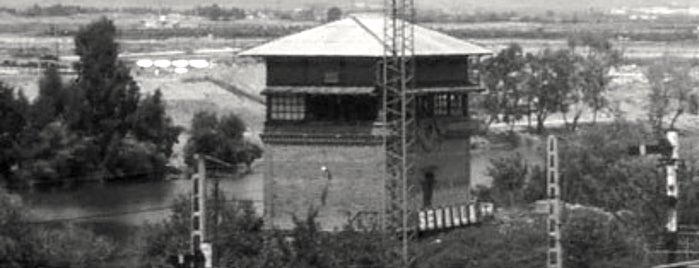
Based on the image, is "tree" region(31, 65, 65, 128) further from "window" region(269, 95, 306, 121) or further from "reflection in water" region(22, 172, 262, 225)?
"window" region(269, 95, 306, 121)

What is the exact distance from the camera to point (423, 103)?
3275cm

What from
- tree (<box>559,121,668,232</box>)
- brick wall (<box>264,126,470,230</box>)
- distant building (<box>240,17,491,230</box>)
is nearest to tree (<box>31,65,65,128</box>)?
tree (<box>559,121,668,232</box>)

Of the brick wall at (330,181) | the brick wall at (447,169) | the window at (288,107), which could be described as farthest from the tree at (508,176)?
the window at (288,107)

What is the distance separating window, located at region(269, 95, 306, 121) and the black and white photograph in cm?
3

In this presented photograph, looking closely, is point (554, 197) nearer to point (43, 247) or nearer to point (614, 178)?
point (43, 247)

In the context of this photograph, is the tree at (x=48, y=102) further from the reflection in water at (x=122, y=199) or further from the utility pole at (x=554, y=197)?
the utility pole at (x=554, y=197)

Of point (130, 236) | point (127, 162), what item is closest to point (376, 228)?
point (130, 236)

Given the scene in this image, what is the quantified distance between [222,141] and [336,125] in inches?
666

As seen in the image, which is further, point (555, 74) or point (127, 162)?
point (555, 74)

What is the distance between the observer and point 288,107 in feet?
107

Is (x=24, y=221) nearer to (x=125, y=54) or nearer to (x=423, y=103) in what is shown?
(x=423, y=103)

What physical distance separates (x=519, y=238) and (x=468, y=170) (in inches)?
218

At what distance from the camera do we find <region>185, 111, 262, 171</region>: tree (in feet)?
158

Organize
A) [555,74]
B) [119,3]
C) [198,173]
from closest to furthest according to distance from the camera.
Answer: [198,173], [555,74], [119,3]
